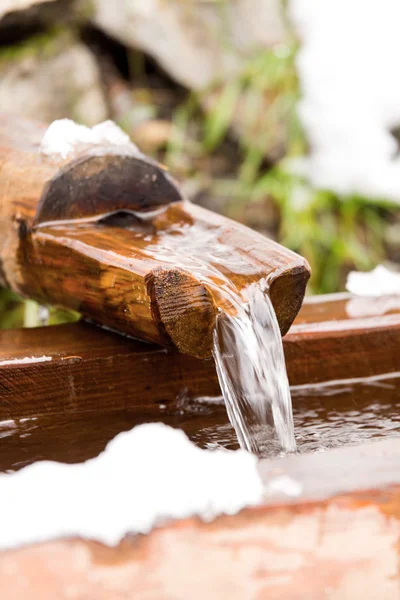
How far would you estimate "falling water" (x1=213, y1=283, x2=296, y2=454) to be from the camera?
1.68 meters

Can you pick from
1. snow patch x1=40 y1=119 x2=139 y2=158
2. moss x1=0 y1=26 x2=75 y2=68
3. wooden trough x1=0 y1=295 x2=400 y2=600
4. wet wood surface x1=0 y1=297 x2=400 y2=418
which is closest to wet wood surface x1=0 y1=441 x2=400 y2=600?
wooden trough x1=0 y1=295 x2=400 y2=600

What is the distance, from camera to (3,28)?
16.6 feet

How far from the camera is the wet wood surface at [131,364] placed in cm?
186

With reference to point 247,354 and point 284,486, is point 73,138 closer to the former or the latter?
point 247,354

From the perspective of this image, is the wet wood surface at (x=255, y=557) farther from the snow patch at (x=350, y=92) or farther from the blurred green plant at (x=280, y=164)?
the snow patch at (x=350, y=92)

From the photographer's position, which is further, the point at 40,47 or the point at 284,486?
the point at 40,47

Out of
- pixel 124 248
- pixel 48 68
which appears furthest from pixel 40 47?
pixel 124 248

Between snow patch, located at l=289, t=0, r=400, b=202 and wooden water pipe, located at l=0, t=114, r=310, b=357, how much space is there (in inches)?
141

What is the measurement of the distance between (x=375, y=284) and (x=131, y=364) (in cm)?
82

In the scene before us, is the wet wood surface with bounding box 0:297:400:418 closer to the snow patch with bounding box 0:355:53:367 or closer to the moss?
the snow patch with bounding box 0:355:53:367

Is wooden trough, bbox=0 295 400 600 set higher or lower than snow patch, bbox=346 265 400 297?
higher

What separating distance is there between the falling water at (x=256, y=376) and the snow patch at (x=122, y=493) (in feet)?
1.48

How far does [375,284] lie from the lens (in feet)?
7.72

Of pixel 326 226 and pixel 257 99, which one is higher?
pixel 257 99
